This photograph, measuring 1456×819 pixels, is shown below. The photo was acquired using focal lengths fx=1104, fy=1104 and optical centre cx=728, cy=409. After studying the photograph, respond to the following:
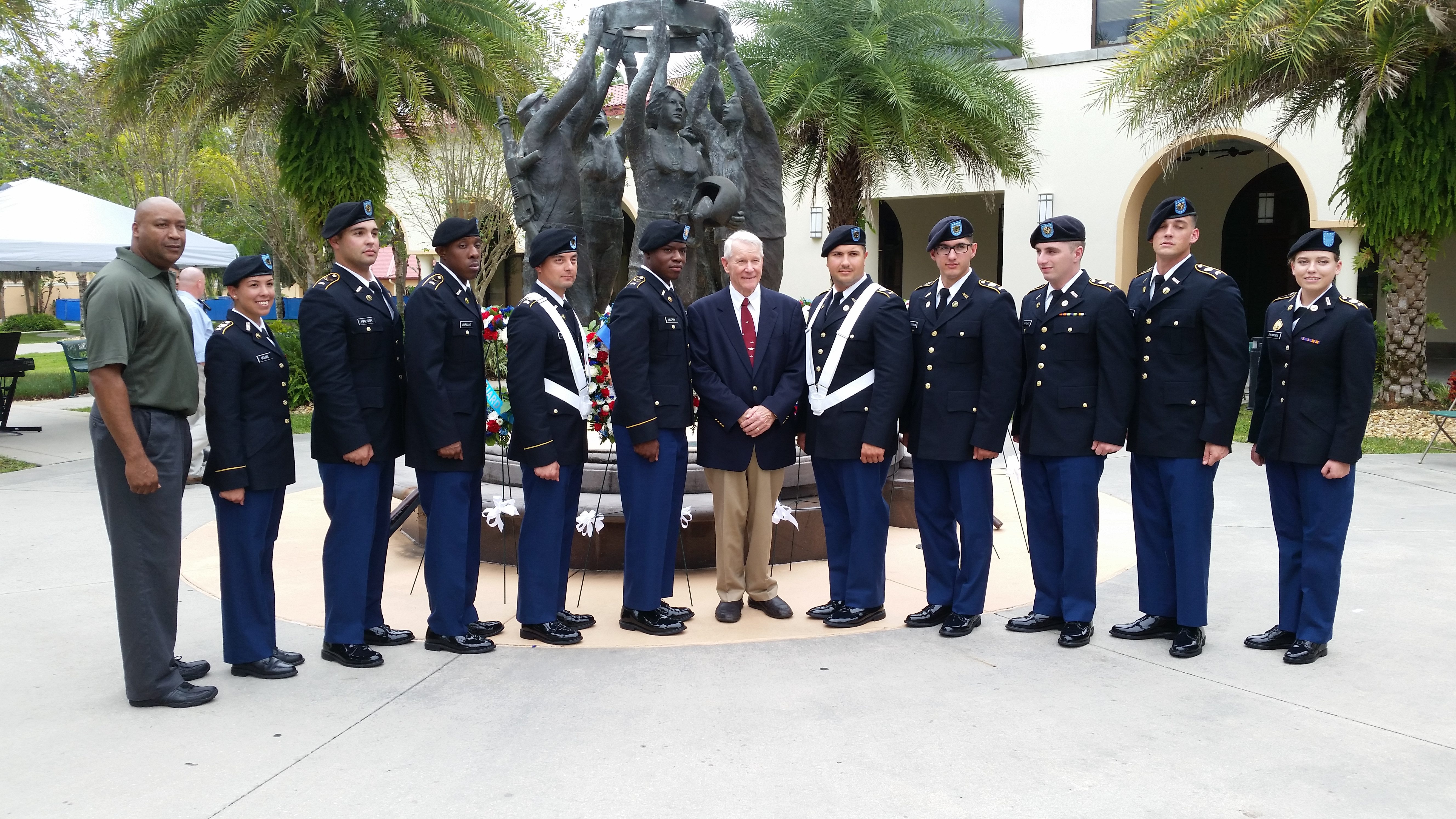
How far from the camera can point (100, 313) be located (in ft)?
13.5

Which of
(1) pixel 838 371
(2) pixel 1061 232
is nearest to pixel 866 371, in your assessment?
(1) pixel 838 371

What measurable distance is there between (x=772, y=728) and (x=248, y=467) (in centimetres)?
241

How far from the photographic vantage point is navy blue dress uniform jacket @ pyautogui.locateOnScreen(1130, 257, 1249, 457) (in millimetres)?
4863

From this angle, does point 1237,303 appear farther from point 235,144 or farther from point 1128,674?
point 235,144

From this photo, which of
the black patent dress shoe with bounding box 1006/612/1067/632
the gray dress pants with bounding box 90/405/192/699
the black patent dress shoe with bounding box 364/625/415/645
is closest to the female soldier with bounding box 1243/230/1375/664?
the black patent dress shoe with bounding box 1006/612/1067/632

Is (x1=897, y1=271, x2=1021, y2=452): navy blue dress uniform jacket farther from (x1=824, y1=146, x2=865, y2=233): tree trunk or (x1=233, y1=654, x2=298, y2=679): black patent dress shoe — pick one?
(x1=824, y1=146, x2=865, y2=233): tree trunk

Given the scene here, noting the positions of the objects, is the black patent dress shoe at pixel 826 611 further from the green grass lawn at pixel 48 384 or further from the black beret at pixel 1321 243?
the green grass lawn at pixel 48 384

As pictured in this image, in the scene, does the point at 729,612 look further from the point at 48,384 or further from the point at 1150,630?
the point at 48,384

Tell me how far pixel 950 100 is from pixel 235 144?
12.4m

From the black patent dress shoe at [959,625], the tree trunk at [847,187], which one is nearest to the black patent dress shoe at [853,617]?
the black patent dress shoe at [959,625]

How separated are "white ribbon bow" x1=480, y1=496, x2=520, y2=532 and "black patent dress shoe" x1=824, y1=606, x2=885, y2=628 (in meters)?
2.02

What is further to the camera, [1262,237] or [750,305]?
[1262,237]

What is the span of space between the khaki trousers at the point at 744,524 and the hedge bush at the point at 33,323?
39.2m

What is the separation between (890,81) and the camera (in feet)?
45.0
